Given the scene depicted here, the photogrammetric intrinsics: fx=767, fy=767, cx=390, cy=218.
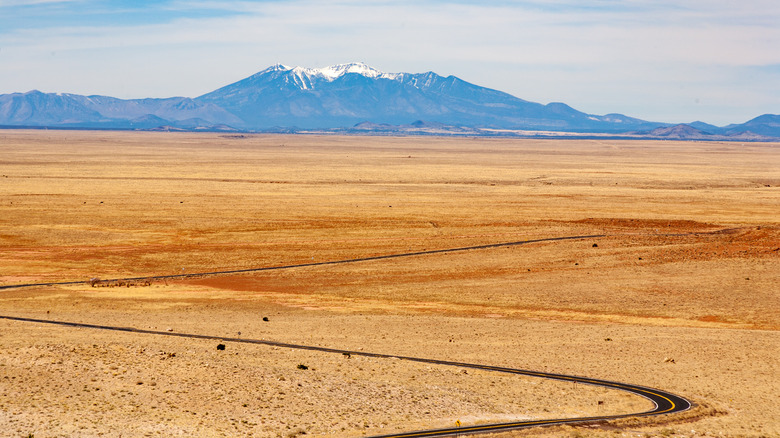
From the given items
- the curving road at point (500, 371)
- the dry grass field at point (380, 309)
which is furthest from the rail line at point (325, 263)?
the curving road at point (500, 371)

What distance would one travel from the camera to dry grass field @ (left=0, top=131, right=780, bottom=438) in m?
22.1

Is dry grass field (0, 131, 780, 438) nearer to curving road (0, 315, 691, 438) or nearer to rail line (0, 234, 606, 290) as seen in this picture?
curving road (0, 315, 691, 438)

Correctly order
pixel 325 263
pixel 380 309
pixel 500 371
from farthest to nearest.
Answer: pixel 325 263
pixel 380 309
pixel 500 371

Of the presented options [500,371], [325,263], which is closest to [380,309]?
[500,371]

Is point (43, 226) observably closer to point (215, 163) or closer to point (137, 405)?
point (137, 405)

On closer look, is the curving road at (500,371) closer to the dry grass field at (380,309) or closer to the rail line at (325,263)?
the dry grass field at (380,309)

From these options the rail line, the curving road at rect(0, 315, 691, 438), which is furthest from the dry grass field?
the rail line

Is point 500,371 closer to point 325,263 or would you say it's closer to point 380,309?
point 380,309

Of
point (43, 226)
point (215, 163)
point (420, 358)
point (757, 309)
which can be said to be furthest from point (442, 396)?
point (215, 163)

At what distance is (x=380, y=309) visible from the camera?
38812mm

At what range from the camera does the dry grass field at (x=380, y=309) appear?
2209cm

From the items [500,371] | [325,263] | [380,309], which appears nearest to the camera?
[500,371]

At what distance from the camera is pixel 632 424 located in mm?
21359

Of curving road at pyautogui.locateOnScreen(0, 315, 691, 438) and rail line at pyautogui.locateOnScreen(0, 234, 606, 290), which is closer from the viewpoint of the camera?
curving road at pyautogui.locateOnScreen(0, 315, 691, 438)
